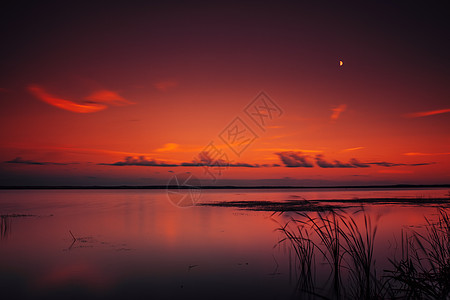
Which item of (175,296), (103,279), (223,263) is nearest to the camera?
(175,296)

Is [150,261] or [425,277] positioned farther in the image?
[150,261]

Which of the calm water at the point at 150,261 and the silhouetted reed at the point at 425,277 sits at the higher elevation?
the silhouetted reed at the point at 425,277

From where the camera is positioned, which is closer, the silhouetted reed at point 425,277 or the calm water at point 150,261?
the silhouetted reed at point 425,277

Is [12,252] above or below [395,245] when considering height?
below

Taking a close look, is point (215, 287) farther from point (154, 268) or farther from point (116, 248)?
point (116, 248)

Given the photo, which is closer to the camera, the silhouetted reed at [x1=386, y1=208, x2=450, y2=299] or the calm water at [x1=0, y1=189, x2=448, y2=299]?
the silhouetted reed at [x1=386, y1=208, x2=450, y2=299]

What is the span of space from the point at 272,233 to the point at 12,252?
35.7 feet

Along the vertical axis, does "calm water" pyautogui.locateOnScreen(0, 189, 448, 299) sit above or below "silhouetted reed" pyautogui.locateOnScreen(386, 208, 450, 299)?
below

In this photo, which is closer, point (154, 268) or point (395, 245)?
point (154, 268)

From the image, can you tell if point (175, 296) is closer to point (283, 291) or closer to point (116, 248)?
point (283, 291)

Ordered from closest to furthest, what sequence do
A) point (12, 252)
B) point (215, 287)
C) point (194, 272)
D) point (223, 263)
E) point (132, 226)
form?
point (215, 287) < point (194, 272) < point (223, 263) < point (12, 252) < point (132, 226)

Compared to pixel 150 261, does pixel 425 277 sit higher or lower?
higher

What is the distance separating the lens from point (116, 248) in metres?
14.4

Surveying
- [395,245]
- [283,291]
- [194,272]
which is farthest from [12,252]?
[395,245]
